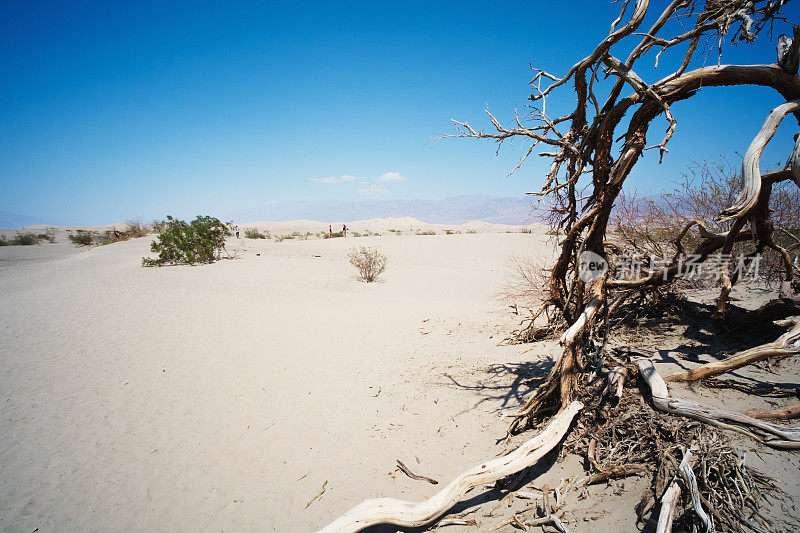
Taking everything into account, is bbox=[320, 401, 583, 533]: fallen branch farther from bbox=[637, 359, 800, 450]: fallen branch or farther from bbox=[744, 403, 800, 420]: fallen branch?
bbox=[744, 403, 800, 420]: fallen branch

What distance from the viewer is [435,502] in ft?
7.75

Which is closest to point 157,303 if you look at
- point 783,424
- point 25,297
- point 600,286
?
point 25,297

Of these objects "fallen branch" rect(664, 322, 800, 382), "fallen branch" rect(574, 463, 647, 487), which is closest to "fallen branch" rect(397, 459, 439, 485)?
"fallen branch" rect(574, 463, 647, 487)

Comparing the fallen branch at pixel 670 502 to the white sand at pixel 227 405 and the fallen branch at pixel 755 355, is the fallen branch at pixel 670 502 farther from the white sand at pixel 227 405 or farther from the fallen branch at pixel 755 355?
the white sand at pixel 227 405

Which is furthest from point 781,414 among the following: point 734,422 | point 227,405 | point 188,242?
point 188,242

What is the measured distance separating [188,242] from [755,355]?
1701 cm

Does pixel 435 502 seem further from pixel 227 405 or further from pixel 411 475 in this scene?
pixel 227 405

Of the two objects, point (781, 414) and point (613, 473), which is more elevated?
point (781, 414)

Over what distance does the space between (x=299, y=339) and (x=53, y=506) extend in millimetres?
3896

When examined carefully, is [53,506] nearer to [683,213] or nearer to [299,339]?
[299,339]

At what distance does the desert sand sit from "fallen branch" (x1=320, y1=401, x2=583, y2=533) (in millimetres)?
307

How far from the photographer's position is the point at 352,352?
6016mm

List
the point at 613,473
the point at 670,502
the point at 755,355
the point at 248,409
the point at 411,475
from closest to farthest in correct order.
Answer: the point at 670,502 < the point at 613,473 < the point at 755,355 < the point at 411,475 < the point at 248,409

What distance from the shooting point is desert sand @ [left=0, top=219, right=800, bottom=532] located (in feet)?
9.63
